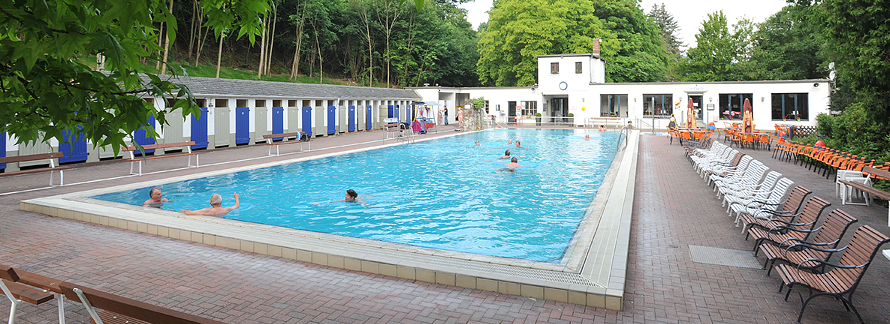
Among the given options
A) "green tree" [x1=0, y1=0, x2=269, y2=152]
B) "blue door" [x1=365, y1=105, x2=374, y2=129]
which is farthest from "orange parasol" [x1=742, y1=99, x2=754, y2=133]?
"green tree" [x1=0, y1=0, x2=269, y2=152]

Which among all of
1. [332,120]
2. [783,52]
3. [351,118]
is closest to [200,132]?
[332,120]

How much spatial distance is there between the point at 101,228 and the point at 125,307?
6.36m

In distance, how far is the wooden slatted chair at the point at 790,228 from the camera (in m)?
6.88

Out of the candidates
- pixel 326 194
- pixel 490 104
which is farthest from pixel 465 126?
pixel 326 194

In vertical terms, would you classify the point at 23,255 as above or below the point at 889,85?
below

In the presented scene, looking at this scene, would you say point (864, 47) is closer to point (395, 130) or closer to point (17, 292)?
point (17, 292)

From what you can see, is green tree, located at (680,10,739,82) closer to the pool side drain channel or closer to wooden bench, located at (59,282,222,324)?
the pool side drain channel

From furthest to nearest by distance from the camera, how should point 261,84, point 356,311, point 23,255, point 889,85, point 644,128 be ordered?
point 644,128
point 261,84
point 889,85
point 23,255
point 356,311

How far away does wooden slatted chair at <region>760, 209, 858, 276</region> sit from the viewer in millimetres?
5871

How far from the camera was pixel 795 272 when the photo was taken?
5.45 meters

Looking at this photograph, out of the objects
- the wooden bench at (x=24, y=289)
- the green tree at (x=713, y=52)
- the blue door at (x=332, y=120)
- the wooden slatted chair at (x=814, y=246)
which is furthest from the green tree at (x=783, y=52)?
the wooden bench at (x=24, y=289)

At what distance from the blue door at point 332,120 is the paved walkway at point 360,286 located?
2238 cm

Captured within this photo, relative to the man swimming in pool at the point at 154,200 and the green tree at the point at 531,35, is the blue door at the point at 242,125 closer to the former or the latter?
the man swimming in pool at the point at 154,200

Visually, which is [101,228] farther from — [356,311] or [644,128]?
[644,128]
